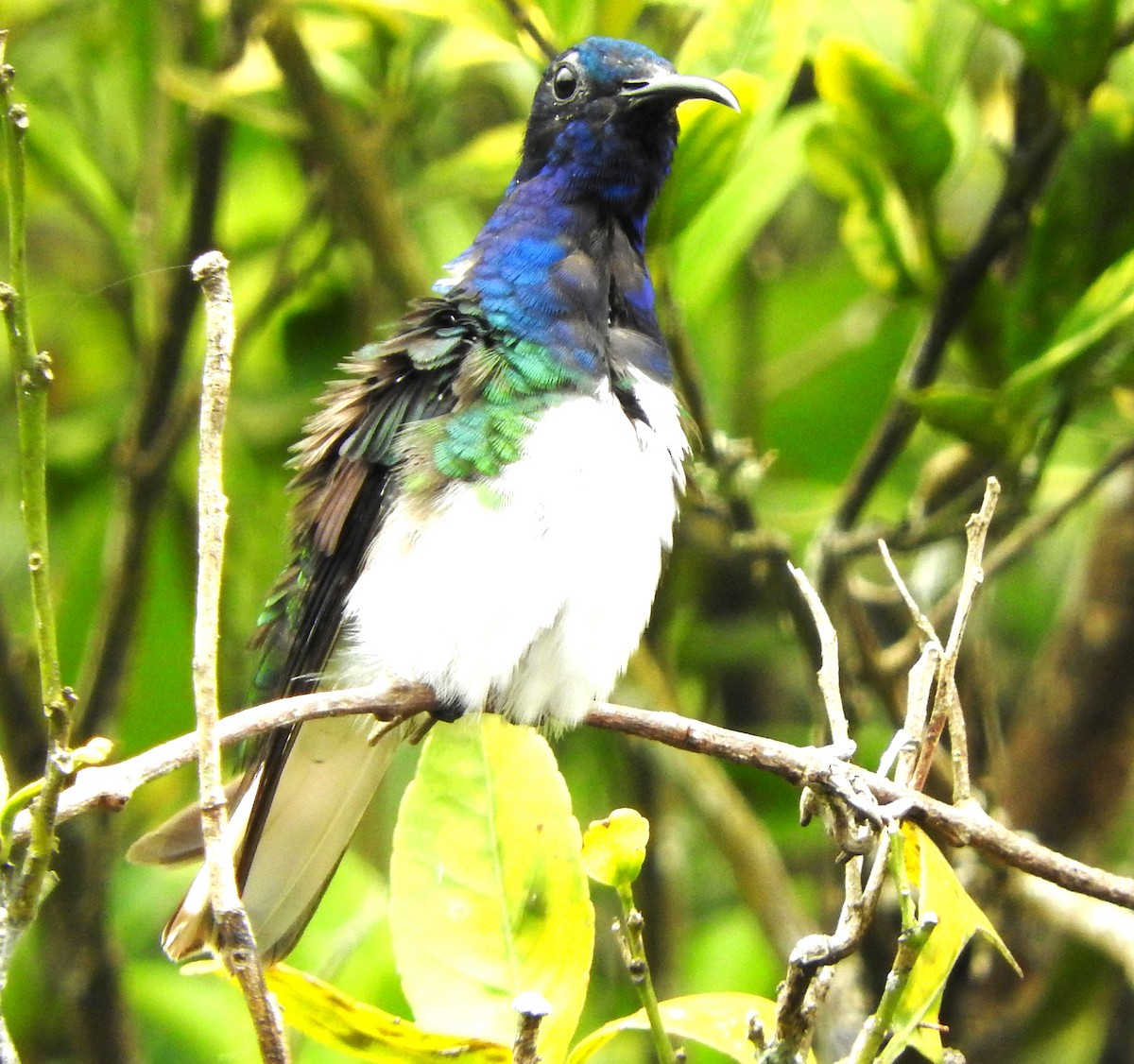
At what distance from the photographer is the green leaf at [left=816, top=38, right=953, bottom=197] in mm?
2475

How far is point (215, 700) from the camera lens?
1270 millimetres

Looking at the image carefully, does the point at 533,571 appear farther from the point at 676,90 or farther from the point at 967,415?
the point at 676,90

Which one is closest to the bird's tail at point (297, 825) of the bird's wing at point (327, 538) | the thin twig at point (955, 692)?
the bird's wing at point (327, 538)

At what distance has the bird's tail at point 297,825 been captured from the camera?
242 cm

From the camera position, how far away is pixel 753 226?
9.29 ft

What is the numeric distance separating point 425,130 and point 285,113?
48 centimetres

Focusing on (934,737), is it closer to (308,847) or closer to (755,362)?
(308,847)

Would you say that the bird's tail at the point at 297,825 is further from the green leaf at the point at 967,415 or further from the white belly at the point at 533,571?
the green leaf at the point at 967,415

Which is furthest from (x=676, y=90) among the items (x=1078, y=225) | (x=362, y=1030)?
(x=362, y=1030)

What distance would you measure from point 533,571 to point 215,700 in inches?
46.3

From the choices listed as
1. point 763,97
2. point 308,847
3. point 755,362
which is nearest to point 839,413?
point 755,362

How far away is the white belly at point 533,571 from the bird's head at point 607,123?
0.56m

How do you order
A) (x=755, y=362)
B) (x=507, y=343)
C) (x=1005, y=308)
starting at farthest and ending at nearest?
(x=755, y=362)
(x=1005, y=308)
(x=507, y=343)

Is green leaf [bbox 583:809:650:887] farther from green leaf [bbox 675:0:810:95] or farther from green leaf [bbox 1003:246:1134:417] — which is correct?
green leaf [bbox 675:0:810:95]
